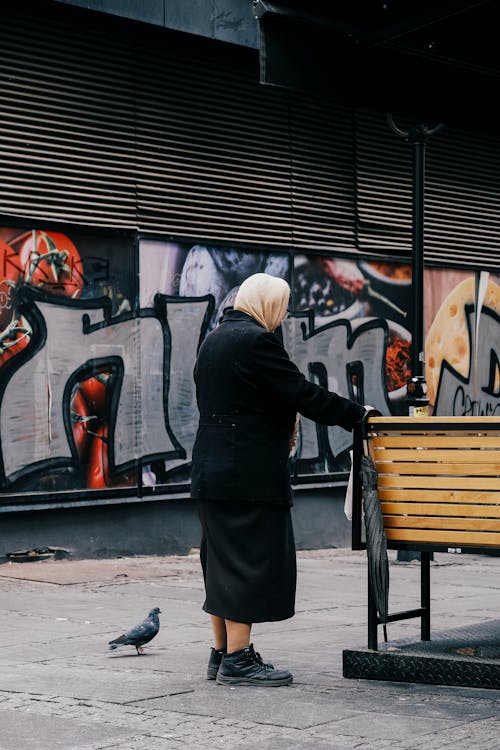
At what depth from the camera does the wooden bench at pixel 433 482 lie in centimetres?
631

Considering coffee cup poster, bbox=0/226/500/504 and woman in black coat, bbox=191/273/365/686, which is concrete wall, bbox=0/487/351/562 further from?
woman in black coat, bbox=191/273/365/686

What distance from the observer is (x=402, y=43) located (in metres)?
7.65

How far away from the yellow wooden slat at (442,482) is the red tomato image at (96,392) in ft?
19.0

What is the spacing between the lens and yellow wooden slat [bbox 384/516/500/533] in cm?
630

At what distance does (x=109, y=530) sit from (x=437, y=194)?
629cm

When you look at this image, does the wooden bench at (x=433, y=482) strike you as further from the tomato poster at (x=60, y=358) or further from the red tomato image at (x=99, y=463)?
the red tomato image at (x=99, y=463)

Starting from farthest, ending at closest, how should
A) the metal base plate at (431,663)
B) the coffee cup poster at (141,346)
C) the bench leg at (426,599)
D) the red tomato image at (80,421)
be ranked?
the red tomato image at (80,421), the coffee cup poster at (141,346), the bench leg at (426,599), the metal base plate at (431,663)

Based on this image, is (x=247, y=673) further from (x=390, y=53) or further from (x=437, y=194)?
(x=437, y=194)

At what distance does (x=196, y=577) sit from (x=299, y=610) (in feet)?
6.73

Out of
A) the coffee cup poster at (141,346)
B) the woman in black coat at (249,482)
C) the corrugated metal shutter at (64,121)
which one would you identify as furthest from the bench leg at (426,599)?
the corrugated metal shutter at (64,121)

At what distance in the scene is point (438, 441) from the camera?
6.43 metres

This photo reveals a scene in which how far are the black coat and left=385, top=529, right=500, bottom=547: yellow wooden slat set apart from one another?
23.1 inches

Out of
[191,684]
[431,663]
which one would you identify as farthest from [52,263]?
[431,663]

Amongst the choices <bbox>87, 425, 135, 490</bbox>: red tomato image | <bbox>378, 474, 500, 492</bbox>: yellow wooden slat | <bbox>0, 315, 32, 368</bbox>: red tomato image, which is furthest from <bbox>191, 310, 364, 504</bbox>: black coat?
<bbox>87, 425, 135, 490</bbox>: red tomato image
